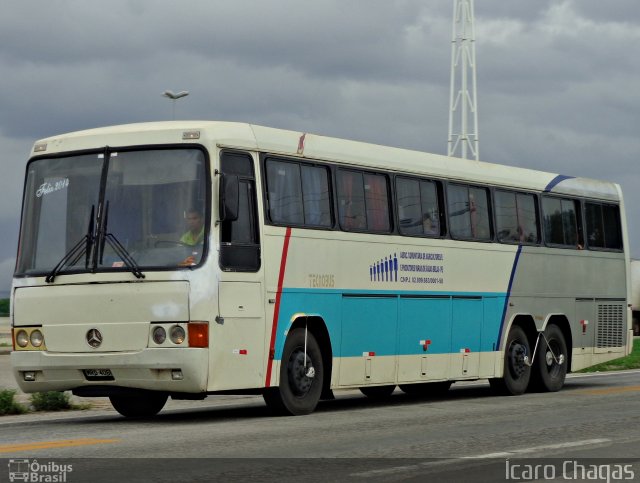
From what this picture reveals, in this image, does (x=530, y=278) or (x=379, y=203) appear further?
(x=530, y=278)

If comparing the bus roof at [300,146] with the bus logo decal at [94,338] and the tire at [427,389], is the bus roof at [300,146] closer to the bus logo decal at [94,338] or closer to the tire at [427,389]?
the bus logo decal at [94,338]

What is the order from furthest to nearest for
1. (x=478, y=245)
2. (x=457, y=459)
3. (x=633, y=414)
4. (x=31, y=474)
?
(x=478, y=245), (x=633, y=414), (x=457, y=459), (x=31, y=474)

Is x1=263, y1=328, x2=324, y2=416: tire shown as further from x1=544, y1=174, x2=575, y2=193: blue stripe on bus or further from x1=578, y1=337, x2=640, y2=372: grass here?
→ x1=578, y1=337, x2=640, y2=372: grass

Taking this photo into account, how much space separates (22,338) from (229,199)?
115 inches

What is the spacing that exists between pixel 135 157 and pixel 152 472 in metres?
6.05

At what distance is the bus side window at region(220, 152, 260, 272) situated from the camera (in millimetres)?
15445

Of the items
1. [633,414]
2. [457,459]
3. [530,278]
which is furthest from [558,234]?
[457,459]

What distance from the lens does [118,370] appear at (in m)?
15.1

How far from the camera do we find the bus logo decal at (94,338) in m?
15.2

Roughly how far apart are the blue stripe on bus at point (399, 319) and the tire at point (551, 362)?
1.48m

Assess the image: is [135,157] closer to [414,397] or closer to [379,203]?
[379,203]

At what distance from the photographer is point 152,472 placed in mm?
10273

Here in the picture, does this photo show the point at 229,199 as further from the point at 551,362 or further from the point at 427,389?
the point at 551,362

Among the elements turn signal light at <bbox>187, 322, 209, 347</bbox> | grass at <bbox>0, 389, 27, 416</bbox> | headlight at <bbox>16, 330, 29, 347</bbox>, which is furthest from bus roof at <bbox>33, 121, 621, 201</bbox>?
grass at <bbox>0, 389, 27, 416</bbox>
